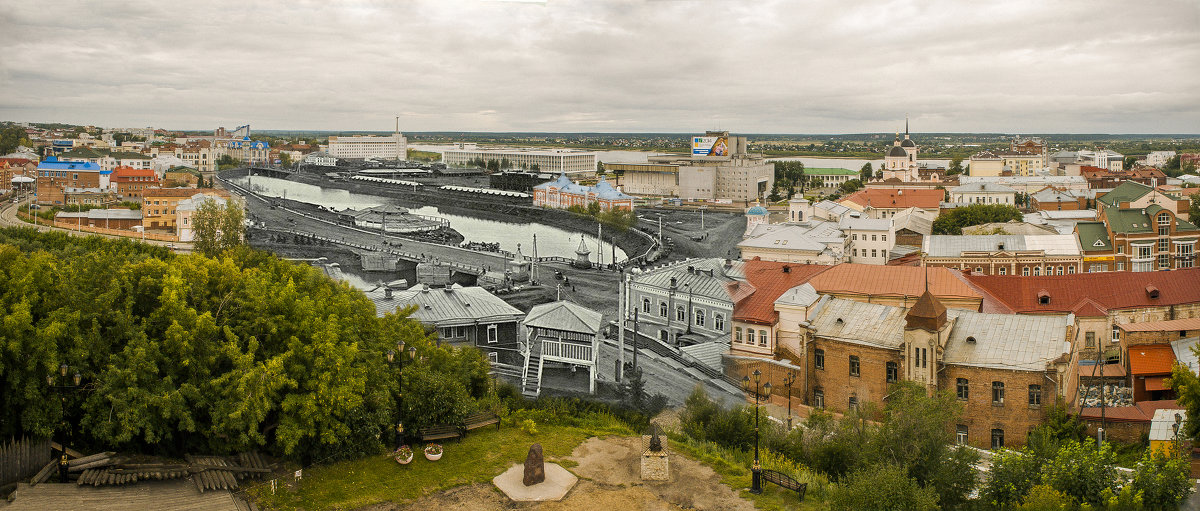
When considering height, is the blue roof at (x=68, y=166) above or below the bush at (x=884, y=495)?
above

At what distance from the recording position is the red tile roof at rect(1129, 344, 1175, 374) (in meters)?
14.1

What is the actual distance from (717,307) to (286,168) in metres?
11.5

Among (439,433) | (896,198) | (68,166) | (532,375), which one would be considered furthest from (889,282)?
(68,166)

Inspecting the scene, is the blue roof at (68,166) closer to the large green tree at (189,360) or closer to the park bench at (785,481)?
the large green tree at (189,360)

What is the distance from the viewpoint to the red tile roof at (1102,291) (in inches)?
655

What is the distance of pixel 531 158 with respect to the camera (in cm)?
2395

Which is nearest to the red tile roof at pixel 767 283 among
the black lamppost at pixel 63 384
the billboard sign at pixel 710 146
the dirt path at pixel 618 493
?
the dirt path at pixel 618 493

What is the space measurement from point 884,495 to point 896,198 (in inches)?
977

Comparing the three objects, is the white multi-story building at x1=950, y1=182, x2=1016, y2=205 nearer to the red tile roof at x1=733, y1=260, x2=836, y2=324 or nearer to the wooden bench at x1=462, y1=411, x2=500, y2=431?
the red tile roof at x1=733, y1=260, x2=836, y2=324

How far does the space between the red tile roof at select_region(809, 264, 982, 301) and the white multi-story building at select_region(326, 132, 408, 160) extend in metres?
9.70

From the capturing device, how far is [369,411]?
9.95 meters

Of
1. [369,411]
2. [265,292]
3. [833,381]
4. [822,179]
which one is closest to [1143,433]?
[833,381]

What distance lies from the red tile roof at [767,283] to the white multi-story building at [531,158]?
27.5ft

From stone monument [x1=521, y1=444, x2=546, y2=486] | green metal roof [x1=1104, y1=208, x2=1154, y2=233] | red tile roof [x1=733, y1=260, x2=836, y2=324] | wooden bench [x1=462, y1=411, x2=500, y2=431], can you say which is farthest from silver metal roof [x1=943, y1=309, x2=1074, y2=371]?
green metal roof [x1=1104, y1=208, x2=1154, y2=233]
